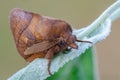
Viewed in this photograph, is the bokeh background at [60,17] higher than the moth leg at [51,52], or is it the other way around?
the moth leg at [51,52]

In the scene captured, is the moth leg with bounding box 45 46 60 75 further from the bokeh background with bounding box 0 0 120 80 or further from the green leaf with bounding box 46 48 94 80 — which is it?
the bokeh background with bounding box 0 0 120 80

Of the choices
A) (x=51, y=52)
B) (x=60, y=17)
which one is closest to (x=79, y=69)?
(x=51, y=52)

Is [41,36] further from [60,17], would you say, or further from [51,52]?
[60,17]

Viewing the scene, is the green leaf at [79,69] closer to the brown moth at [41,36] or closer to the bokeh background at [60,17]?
the brown moth at [41,36]

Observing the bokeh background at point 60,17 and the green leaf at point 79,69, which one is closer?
the green leaf at point 79,69

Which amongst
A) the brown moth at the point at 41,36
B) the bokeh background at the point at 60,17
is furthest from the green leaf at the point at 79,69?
the bokeh background at the point at 60,17

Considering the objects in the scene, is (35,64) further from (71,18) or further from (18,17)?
(71,18)

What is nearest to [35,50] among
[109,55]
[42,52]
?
[42,52]

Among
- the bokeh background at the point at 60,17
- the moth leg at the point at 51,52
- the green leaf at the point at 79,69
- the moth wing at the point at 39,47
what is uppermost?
the moth wing at the point at 39,47
